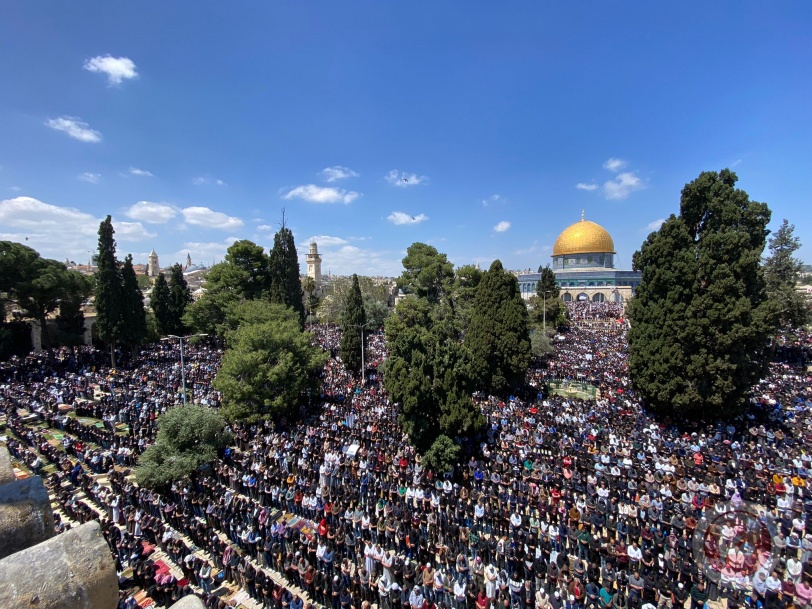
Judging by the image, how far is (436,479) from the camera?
43.8ft

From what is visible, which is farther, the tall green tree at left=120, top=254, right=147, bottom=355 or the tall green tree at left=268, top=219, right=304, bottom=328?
the tall green tree at left=268, top=219, right=304, bottom=328

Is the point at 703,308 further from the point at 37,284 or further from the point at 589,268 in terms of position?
the point at 589,268

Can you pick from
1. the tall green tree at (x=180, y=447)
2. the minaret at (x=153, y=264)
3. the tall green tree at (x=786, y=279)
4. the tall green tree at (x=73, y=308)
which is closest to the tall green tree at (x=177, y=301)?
the tall green tree at (x=73, y=308)

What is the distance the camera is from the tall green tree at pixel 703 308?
15.6m

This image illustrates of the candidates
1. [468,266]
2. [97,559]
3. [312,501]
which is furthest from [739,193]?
[97,559]

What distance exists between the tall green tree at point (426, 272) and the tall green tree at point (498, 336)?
777 centimetres

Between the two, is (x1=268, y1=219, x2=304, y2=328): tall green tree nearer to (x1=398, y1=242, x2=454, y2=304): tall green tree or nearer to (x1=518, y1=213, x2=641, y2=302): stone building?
(x1=398, y1=242, x2=454, y2=304): tall green tree

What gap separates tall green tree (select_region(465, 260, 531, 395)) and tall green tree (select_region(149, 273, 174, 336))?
33229 mm

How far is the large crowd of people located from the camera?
345 inches

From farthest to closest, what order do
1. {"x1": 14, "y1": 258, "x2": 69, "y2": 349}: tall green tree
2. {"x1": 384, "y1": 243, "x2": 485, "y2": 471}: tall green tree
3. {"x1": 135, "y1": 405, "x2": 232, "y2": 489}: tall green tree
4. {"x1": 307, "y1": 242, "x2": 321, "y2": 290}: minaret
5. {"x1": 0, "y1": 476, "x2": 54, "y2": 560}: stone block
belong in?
{"x1": 307, "y1": 242, "x2": 321, "y2": 290}: minaret < {"x1": 14, "y1": 258, "x2": 69, "y2": 349}: tall green tree < {"x1": 384, "y1": 243, "x2": 485, "y2": 471}: tall green tree < {"x1": 135, "y1": 405, "x2": 232, "y2": 489}: tall green tree < {"x1": 0, "y1": 476, "x2": 54, "y2": 560}: stone block

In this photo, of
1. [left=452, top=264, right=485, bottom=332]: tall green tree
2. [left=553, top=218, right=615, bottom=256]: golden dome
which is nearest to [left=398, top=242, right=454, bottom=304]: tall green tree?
[left=452, top=264, right=485, bottom=332]: tall green tree

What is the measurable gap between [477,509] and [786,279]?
116 feet

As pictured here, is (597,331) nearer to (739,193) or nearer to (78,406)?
(739,193)

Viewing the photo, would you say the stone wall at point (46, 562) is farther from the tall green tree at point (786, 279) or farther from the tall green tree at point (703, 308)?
the tall green tree at point (786, 279)
